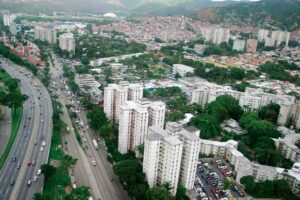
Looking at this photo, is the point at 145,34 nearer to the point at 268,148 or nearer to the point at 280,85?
the point at 280,85

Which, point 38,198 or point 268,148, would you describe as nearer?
point 38,198

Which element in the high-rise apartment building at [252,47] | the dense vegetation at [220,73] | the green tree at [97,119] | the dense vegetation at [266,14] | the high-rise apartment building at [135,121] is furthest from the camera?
the dense vegetation at [266,14]

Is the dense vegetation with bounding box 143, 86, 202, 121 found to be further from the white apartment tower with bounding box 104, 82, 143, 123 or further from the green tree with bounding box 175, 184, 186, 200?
the green tree with bounding box 175, 184, 186, 200

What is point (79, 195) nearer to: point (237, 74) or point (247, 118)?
point (247, 118)

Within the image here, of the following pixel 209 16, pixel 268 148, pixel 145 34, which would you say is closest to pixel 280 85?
pixel 268 148

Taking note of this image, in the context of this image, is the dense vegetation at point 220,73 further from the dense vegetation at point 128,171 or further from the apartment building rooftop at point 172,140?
the apartment building rooftop at point 172,140

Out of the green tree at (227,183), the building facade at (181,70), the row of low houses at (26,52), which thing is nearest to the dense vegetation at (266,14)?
the building facade at (181,70)
